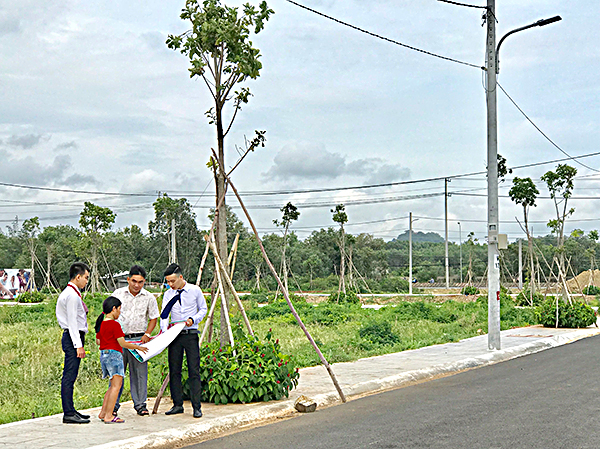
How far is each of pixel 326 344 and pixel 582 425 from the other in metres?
9.32

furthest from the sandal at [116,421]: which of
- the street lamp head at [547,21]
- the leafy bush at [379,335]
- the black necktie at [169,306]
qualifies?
the street lamp head at [547,21]

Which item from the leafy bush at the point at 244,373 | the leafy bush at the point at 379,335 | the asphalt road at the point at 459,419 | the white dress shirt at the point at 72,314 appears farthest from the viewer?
the leafy bush at the point at 379,335

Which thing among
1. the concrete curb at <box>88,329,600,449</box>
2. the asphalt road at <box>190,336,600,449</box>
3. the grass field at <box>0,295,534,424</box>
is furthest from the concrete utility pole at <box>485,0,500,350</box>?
the asphalt road at <box>190,336,600,449</box>

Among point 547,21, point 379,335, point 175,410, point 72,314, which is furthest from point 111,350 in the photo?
point 547,21

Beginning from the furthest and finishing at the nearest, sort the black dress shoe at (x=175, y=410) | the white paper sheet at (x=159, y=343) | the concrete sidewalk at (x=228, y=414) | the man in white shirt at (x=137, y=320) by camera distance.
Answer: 1. the black dress shoe at (x=175, y=410)
2. the man in white shirt at (x=137, y=320)
3. the white paper sheet at (x=159, y=343)
4. the concrete sidewalk at (x=228, y=414)

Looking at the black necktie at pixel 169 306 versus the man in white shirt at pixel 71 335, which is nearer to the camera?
the man in white shirt at pixel 71 335

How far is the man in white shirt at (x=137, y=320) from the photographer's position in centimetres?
787

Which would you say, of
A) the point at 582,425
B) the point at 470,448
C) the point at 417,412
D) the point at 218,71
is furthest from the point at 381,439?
the point at 218,71

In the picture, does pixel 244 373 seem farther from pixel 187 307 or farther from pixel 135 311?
pixel 135 311

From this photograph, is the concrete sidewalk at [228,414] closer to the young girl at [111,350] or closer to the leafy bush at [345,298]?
the young girl at [111,350]

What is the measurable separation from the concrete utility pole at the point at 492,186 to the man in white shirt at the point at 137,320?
911 cm

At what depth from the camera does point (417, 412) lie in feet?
27.8

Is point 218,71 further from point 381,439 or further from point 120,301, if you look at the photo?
point 381,439

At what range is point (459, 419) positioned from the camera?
7996 millimetres
